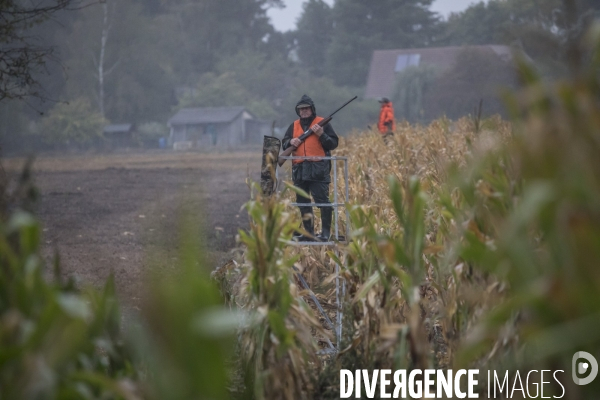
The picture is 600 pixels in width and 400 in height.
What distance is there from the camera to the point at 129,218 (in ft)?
52.6

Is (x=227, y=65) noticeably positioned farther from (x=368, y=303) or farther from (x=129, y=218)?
(x=368, y=303)

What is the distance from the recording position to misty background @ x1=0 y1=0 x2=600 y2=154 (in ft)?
190

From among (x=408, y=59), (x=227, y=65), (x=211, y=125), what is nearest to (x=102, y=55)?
(x=211, y=125)

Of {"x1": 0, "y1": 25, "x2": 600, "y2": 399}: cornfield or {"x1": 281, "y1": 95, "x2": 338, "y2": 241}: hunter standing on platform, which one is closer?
{"x1": 0, "y1": 25, "x2": 600, "y2": 399}: cornfield

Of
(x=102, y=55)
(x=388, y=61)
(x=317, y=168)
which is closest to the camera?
(x=317, y=168)

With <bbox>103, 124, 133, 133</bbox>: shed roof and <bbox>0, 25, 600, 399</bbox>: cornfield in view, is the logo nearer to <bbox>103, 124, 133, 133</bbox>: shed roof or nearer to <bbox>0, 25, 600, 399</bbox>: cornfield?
<bbox>0, 25, 600, 399</bbox>: cornfield

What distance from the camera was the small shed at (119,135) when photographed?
68688 mm

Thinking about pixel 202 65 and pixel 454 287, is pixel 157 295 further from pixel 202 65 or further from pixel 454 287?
pixel 202 65

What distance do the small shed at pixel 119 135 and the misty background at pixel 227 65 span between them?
140 cm

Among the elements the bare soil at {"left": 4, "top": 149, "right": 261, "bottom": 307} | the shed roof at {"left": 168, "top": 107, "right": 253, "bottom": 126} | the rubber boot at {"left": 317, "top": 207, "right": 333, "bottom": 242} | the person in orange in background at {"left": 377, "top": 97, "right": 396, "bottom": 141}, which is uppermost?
the shed roof at {"left": 168, "top": 107, "right": 253, "bottom": 126}

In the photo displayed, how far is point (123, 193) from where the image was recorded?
2211cm

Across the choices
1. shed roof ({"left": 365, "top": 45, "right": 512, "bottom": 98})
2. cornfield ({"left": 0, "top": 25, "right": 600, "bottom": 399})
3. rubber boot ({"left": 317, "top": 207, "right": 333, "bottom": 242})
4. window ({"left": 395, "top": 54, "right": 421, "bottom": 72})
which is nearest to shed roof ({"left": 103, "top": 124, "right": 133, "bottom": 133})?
shed roof ({"left": 365, "top": 45, "right": 512, "bottom": 98})

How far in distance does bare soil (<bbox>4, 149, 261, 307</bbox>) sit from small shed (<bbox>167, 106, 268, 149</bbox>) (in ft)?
132

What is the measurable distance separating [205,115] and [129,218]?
57853mm
